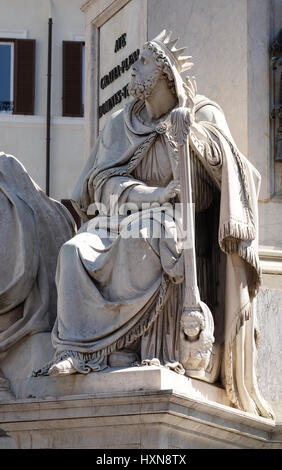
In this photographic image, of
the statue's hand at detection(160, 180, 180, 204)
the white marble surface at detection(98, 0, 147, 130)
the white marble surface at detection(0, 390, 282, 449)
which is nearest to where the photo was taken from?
the white marble surface at detection(0, 390, 282, 449)

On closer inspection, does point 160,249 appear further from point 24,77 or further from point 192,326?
point 24,77

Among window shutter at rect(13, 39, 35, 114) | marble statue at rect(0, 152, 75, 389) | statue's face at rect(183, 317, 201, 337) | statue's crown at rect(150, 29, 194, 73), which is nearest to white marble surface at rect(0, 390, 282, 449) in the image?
statue's face at rect(183, 317, 201, 337)

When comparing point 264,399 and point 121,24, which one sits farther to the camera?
point 121,24

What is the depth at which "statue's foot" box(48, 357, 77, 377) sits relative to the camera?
45.4 feet

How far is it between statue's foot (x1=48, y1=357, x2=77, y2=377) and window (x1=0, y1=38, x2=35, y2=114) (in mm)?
16983

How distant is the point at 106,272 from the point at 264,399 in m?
1.69

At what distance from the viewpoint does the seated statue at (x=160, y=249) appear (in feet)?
45.9

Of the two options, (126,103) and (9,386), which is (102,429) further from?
(126,103)

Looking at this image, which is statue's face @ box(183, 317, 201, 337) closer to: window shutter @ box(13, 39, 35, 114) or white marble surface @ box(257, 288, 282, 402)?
white marble surface @ box(257, 288, 282, 402)

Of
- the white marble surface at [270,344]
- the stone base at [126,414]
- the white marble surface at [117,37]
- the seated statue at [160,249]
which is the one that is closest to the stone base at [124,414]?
the stone base at [126,414]

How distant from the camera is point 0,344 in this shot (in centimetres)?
1466

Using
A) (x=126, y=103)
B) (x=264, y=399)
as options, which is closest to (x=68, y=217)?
(x=126, y=103)

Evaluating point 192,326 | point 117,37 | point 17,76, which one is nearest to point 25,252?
point 192,326

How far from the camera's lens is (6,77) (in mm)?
30922
